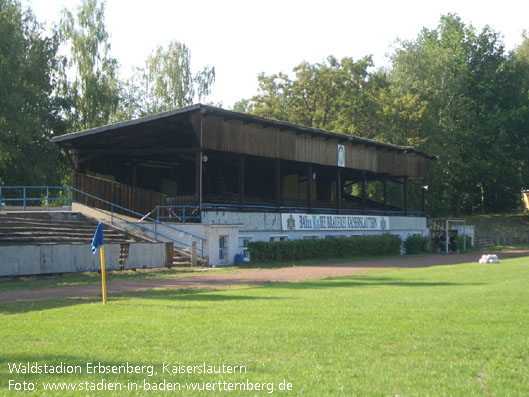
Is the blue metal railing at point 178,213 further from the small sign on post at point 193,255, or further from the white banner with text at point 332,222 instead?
the white banner with text at point 332,222

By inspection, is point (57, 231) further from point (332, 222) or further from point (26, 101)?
point (26, 101)

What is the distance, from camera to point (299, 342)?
8.38 m

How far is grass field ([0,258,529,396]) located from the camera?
6.48 m

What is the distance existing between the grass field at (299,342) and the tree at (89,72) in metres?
37.6

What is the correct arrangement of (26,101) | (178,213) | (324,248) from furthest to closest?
(26,101) < (324,248) < (178,213)

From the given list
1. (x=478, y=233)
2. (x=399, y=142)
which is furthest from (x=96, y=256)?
(x=478, y=233)

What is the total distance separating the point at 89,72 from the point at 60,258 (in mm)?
31128

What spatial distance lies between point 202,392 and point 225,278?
1608cm

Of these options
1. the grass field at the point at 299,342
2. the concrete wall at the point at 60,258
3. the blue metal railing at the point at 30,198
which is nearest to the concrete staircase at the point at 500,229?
the blue metal railing at the point at 30,198

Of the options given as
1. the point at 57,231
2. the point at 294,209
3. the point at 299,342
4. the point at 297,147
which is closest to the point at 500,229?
the point at 294,209

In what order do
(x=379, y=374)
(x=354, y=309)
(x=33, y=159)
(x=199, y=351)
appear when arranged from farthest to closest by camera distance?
1. (x=33, y=159)
2. (x=354, y=309)
3. (x=199, y=351)
4. (x=379, y=374)

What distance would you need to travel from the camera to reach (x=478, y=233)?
2335 inches

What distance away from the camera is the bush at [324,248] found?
31719 millimetres

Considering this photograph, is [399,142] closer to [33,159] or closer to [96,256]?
[33,159]
